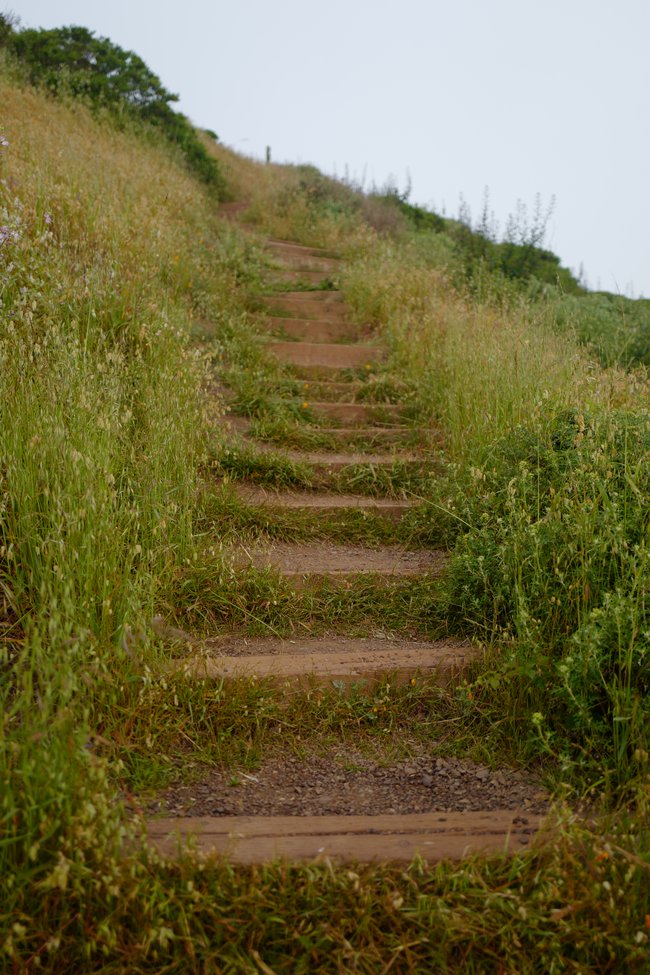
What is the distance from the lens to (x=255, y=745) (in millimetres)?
2752

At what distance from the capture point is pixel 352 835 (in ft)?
7.37

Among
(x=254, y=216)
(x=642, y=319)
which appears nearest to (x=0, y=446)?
(x=642, y=319)

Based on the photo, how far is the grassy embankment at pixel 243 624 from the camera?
1.86 metres

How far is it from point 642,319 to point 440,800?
753cm

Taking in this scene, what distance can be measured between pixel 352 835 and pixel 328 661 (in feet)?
3.19

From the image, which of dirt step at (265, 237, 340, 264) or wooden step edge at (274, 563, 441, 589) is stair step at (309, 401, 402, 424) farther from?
dirt step at (265, 237, 340, 264)

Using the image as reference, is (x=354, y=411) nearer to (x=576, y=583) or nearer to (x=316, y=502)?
(x=316, y=502)

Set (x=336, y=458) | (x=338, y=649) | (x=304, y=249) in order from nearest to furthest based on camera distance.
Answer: (x=338, y=649) → (x=336, y=458) → (x=304, y=249)

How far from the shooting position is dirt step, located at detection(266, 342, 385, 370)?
725cm

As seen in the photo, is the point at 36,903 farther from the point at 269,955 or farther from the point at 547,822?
the point at 547,822

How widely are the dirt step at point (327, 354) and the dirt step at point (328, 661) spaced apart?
169 inches

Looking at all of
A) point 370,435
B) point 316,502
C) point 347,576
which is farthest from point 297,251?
point 347,576

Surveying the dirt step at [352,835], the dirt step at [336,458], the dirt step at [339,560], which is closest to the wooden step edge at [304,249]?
the dirt step at [336,458]

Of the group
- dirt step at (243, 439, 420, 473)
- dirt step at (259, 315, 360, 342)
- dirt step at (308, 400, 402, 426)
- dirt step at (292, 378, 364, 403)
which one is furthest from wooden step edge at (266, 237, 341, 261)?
dirt step at (243, 439, 420, 473)
